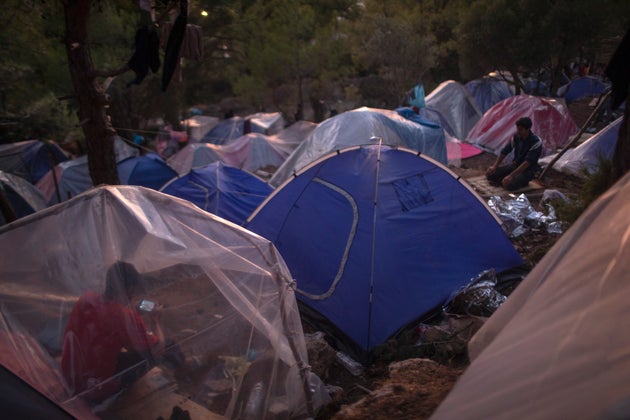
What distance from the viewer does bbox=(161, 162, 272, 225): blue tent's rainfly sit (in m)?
8.64

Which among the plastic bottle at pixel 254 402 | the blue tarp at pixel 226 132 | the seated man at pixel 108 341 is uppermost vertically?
the seated man at pixel 108 341

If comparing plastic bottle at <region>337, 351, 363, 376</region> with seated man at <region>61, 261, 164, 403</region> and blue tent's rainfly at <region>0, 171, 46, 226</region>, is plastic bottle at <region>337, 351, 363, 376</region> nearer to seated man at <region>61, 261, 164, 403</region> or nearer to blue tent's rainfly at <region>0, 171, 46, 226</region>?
seated man at <region>61, 261, 164, 403</region>

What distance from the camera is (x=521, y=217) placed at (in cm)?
722

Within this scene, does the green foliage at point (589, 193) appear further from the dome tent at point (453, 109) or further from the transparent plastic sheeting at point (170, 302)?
the dome tent at point (453, 109)

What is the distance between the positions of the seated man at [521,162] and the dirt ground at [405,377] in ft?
6.52

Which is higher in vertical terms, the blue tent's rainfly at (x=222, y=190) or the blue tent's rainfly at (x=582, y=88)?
the blue tent's rainfly at (x=222, y=190)

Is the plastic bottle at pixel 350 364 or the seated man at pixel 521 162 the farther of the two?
the seated man at pixel 521 162

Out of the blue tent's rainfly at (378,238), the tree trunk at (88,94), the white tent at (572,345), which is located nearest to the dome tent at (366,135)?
the blue tent's rainfly at (378,238)

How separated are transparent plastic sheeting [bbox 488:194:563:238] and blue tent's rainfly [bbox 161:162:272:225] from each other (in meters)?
3.85

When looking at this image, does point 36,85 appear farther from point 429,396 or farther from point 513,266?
point 429,396

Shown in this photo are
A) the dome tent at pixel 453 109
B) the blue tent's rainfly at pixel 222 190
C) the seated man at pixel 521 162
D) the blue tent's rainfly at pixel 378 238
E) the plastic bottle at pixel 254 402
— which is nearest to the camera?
the plastic bottle at pixel 254 402

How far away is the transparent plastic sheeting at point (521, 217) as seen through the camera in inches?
274

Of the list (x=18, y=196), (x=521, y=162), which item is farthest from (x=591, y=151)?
(x=18, y=196)

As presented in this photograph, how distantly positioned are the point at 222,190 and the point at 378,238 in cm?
417
